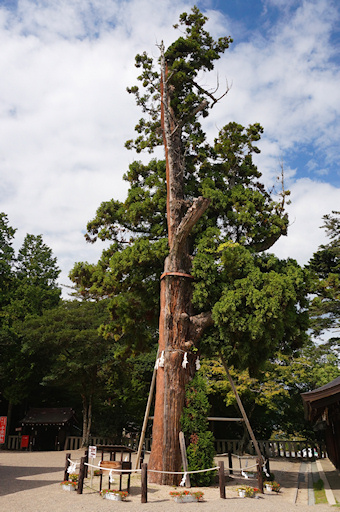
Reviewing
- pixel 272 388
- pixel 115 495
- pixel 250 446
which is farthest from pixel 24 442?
pixel 115 495

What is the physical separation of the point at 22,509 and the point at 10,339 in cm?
1867

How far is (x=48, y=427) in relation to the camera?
24.2 m

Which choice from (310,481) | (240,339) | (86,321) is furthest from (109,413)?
(240,339)

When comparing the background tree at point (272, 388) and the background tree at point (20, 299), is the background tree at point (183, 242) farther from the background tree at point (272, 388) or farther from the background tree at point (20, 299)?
the background tree at point (20, 299)

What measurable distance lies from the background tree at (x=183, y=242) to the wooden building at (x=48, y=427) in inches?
486

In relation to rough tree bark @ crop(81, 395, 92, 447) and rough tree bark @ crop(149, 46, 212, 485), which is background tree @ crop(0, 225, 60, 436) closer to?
rough tree bark @ crop(81, 395, 92, 447)

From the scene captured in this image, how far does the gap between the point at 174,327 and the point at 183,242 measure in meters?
2.54

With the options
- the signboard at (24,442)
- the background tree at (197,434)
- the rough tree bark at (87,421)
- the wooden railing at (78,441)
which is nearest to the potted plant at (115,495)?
the background tree at (197,434)

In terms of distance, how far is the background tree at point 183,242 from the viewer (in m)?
11.1

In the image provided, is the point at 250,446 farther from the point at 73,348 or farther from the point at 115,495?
the point at 115,495

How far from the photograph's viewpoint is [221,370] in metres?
20.4

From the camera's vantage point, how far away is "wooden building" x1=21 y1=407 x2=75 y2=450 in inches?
918

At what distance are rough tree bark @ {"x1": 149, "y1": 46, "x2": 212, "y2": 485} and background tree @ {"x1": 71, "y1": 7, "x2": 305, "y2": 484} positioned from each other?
0.03 m

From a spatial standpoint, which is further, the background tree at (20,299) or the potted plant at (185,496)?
the background tree at (20,299)
